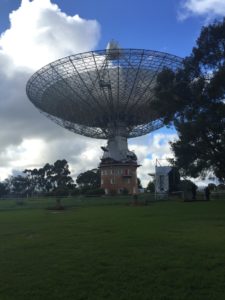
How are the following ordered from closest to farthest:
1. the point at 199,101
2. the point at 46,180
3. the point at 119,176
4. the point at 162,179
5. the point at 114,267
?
the point at 114,267 → the point at 199,101 → the point at 162,179 → the point at 119,176 → the point at 46,180

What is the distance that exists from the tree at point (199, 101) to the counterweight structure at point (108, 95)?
48.7ft

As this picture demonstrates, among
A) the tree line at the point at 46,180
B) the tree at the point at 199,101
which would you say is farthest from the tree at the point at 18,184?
the tree at the point at 199,101

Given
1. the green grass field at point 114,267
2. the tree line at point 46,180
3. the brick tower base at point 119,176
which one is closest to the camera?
the green grass field at point 114,267

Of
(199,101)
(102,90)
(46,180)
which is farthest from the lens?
(46,180)

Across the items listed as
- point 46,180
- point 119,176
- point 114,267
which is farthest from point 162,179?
point 46,180

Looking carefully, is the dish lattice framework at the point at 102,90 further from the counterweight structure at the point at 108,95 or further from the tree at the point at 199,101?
the tree at the point at 199,101

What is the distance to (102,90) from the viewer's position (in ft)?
250

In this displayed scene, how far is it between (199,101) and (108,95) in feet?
140

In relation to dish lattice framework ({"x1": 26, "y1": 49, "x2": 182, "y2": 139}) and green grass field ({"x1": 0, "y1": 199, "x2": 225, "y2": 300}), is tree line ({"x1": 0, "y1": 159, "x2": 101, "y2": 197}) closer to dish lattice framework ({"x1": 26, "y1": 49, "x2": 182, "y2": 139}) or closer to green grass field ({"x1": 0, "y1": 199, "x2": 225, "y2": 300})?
dish lattice framework ({"x1": 26, "y1": 49, "x2": 182, "y2": 139})

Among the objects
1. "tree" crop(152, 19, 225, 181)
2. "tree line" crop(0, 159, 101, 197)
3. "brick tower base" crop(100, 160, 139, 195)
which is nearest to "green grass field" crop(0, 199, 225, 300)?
"tree" crop(152, 19, 225, 181)

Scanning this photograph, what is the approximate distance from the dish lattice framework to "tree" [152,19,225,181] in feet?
65.8

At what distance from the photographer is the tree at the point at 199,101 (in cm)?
3616

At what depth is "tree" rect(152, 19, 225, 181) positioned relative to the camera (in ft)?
119

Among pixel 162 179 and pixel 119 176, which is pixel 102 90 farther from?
pixel 119 176
